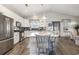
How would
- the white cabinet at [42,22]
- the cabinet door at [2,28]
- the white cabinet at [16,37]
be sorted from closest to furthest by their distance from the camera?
the cabinet door at [2,28], the white cabinet at [42,22], the white cabinet at [16,37]

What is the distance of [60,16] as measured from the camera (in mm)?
3215

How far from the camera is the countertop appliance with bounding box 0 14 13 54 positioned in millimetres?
3228

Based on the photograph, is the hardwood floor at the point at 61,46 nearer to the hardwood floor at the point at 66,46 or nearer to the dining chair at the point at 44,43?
the hardwood floor at the point at 66,46

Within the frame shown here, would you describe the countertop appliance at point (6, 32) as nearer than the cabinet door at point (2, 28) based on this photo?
No

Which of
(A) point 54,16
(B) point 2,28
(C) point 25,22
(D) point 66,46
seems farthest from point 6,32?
(D) point 66,46

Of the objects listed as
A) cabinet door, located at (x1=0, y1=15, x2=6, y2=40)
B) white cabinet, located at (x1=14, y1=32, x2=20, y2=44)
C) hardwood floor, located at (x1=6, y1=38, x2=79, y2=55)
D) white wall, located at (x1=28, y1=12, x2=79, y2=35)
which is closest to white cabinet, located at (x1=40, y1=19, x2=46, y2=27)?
white wall, located at (x1=28, y1=12, x2=79, y2=35)

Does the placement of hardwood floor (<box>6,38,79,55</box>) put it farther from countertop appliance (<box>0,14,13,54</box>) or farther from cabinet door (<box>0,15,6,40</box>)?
cabinet door (<box>0,15,6,40</box>)

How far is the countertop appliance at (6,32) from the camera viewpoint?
3.23 metres

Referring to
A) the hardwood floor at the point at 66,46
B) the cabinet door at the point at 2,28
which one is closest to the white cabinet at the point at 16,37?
the cabinet door at the point at 2,28

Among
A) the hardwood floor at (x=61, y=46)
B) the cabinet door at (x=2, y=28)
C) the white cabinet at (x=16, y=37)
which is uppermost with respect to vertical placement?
the cabinet door at (x=2, y=28)

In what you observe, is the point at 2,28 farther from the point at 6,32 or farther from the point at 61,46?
the point at 61,46

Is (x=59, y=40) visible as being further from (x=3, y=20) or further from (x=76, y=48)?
(x=3, y=20)
